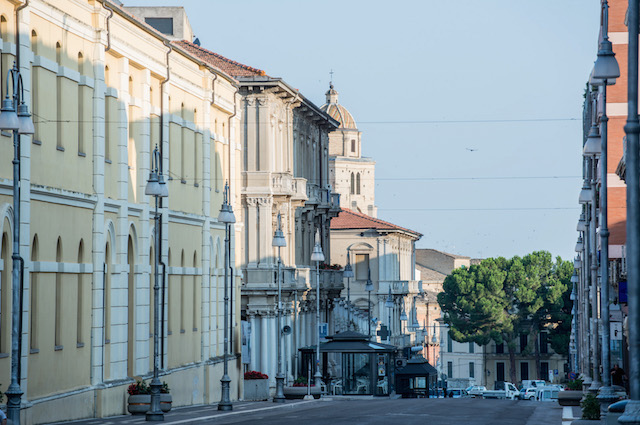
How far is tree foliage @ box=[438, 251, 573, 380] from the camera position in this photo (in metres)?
123

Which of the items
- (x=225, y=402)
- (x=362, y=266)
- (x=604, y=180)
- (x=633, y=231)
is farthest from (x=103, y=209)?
(x=362, y=266)

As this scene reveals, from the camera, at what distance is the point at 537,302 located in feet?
404

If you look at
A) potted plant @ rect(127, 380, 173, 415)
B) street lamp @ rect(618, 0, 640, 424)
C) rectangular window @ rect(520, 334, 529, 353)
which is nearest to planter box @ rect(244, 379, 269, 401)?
potted plant @ rect(127, 380, 173, 415)

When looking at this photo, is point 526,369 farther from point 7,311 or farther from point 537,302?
point 7,311

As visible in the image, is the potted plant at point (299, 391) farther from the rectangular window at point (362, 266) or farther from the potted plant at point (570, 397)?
the rectangular window at point (362, 266)

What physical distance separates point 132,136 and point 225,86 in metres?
12.1

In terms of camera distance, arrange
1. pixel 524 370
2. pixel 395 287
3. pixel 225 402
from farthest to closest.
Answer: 1. pixel 524 370
2. pixel 395 287
3. pixel 225 402

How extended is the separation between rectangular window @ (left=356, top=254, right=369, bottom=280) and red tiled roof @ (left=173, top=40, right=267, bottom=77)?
1773 inches

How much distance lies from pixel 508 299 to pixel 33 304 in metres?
101

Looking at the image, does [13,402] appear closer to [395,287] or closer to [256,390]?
[256,390]

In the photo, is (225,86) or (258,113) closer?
(225,86)

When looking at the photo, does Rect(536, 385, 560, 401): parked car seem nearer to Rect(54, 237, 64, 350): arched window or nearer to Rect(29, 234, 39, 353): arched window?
Rect(54, 237, 64, 350): arched window

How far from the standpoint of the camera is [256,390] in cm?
5356

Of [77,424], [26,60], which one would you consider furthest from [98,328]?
[26,60]
